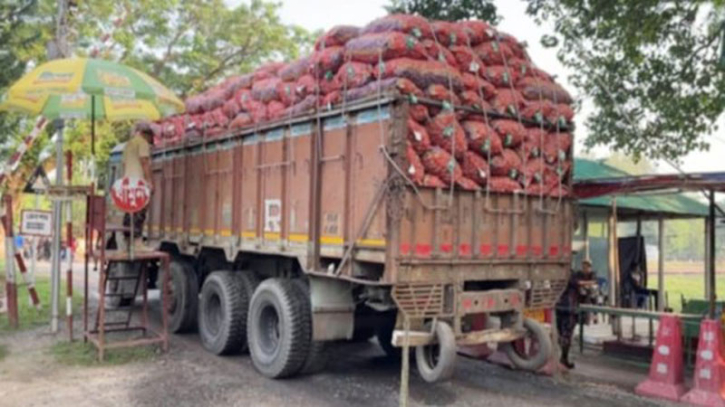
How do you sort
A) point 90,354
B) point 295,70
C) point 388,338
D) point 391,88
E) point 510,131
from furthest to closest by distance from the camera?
1. point 388,338
2. point 90,354
3. point 295,70
4. point 510,131
5. point 391,88

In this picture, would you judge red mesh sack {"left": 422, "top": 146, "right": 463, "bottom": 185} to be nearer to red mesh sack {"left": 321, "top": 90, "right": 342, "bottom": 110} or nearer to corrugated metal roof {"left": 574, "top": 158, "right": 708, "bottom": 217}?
red mesh sack {"left": 321, "top": 90, "right": 342, "bottom": 110}

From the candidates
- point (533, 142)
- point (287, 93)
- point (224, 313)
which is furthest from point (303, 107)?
point (224, 313)

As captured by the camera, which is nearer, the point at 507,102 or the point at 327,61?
the point at 507,102

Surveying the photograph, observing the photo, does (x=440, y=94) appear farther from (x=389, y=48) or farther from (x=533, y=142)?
(x=533, y=142)

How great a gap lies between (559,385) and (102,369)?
203 inches

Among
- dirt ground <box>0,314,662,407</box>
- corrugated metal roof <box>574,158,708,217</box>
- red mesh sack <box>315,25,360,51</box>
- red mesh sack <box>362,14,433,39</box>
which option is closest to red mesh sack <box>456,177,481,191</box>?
red mesh sack <box>362,14,433,39</box>

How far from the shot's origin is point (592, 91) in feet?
37.8

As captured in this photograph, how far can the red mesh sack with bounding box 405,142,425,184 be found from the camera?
19.3 feet

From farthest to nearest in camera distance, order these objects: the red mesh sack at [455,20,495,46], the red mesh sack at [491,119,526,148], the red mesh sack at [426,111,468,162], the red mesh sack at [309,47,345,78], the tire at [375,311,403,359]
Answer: the tire at [375,311,403,359] < the red mesh sack at [455,20,495,46] < the red mesh sack at [309,47,345,78] < the red mesh sack at [491,119,526,148] < the red mesh sack at [426,111,468,162]

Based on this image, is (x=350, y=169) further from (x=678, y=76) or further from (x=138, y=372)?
(x=678, y=76)

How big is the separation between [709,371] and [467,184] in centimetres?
315

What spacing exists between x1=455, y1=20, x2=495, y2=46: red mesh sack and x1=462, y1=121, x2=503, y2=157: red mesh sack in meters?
1.00

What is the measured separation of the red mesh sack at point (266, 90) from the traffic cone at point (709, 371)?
212 inches

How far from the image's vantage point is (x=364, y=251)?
244 inches
